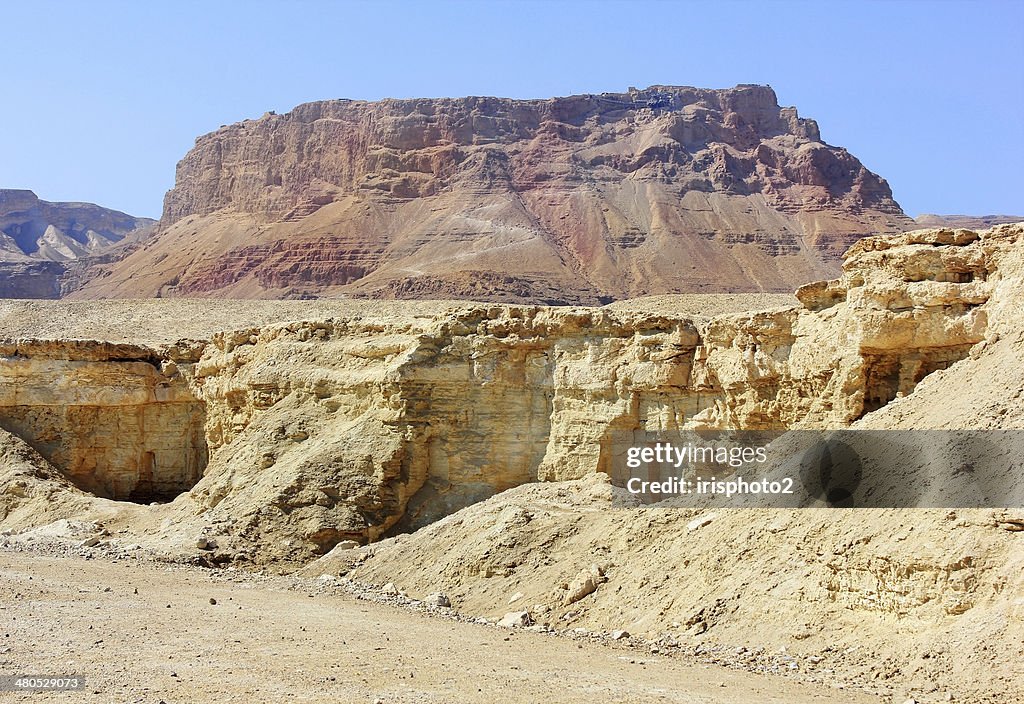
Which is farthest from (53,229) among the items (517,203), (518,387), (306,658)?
(306,658)

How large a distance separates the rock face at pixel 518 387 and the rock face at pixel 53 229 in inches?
3967

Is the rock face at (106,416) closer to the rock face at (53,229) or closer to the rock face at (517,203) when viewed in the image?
the rock face at (517,203)

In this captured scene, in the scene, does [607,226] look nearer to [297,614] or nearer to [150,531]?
[150,531]

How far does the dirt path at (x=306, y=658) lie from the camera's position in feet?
37.1

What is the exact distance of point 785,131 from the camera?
10694cm

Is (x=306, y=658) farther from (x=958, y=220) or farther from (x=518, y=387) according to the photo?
(x=958, y=220)

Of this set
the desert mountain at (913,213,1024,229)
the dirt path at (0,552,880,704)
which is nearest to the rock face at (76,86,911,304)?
the desert mountain at (913,213,1024,229)

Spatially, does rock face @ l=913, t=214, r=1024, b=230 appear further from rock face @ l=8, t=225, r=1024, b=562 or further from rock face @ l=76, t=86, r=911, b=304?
rock face @ l=8, t=225, r=1024, b=562

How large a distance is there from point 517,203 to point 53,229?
92.5 metres

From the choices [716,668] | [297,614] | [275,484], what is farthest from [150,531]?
[716,668]

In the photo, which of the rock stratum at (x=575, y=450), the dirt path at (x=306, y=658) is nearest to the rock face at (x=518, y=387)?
the rock stratum at (x=575, y=450)

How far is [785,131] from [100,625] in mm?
99664

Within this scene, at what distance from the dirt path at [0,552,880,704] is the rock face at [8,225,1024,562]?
21.2 feet

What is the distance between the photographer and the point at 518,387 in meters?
24.4
